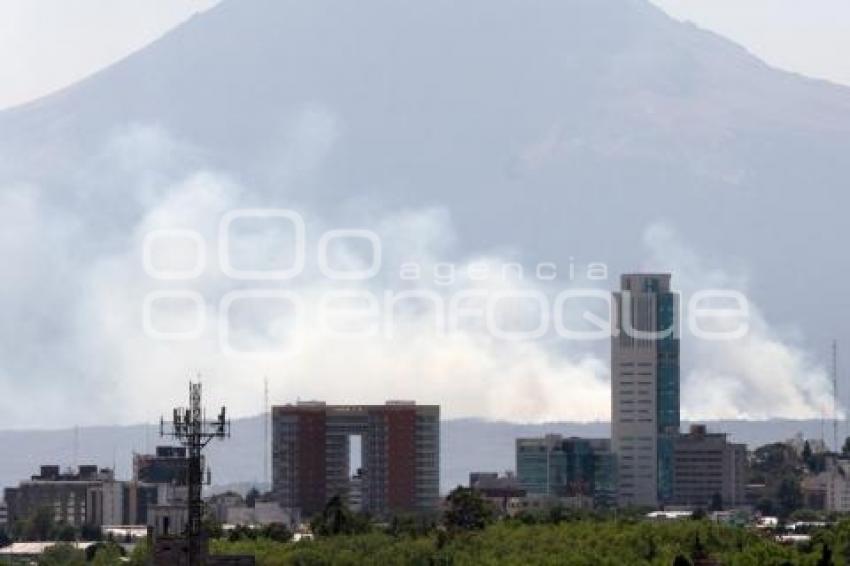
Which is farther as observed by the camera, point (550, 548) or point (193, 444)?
point (550, 548)

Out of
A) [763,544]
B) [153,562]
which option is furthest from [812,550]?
[153,562]

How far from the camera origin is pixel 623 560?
16975 centimetres

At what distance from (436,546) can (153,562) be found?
236 feet

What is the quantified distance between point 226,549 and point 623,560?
23.1 m

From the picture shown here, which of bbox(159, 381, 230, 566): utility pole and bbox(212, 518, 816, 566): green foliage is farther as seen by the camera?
bbox(212, 518, 816, 566): green foliage

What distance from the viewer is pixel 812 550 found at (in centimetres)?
17525

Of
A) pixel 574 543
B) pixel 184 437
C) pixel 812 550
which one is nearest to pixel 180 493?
pixel 574 543

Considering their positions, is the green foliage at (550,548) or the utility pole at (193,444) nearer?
the utility pole at (193,444)

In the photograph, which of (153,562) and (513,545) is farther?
(513,545)

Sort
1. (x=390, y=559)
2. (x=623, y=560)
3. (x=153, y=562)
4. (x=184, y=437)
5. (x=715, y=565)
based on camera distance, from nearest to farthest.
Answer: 1. (x=184, y=437)
2. (x=153, y=562)
3. (x=715, y=565)
4. (x=623, y=560)
5. (x=390, y=559)

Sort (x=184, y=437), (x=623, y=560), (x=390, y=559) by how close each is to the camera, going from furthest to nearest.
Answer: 1. (x=390, y=559)
2. (x=623, y=560)
3. (x=184, y=437)

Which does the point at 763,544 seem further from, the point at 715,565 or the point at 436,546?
the point at 715,565

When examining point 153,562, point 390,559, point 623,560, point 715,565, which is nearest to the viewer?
point 153,562

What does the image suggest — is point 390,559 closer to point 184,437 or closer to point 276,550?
point 276,550
